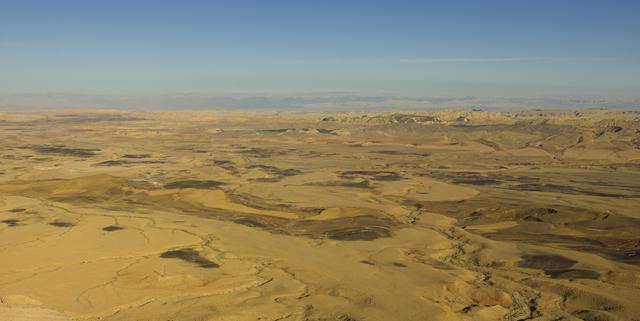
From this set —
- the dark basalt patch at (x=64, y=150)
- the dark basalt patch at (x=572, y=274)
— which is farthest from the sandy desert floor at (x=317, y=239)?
the dark basalt patch at (x=64, y=150)

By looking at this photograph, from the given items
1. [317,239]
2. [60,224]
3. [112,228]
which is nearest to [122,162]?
[60,224]

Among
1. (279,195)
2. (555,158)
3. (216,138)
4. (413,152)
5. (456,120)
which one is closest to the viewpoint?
(279,195)

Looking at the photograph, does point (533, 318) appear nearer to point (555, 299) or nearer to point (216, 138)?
point (555, 299)

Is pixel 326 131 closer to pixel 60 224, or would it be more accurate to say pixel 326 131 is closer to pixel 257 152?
pixel 257 152

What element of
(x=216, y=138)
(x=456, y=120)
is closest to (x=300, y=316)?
(x=216, y=138)

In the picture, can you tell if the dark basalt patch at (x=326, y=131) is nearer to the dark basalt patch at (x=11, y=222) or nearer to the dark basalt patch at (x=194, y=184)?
the dark basalt patch at (x=194, y=184)
